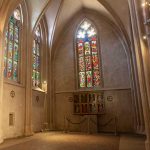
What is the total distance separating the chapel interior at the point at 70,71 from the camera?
434 inches

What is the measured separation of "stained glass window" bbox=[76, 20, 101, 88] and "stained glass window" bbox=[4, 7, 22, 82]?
556cm

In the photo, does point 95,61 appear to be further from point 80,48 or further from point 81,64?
point 80,48

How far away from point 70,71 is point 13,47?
18.0 ft

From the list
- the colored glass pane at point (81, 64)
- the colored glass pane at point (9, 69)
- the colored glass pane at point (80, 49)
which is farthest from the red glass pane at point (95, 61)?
the colored glass pane at point (9, 69)

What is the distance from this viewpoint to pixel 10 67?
1114 cm

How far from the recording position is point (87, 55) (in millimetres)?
15594

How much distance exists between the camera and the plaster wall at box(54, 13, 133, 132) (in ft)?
44.7

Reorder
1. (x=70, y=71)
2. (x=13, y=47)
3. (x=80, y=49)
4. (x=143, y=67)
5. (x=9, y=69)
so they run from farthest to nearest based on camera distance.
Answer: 1. (x=80, y=49)
2. (x=70, y=71)
3. (x=13, y=47)
4. (x=9, y=69)
5. (x=143, y=67)

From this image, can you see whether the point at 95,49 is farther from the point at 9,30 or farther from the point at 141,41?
the point at 141,41

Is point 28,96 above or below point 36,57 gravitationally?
below

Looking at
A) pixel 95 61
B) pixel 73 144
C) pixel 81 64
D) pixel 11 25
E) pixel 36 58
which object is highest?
pixel 11 25

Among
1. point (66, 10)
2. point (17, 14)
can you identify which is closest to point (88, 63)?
point (66, 10)

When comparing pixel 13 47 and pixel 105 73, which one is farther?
pixel 105 73

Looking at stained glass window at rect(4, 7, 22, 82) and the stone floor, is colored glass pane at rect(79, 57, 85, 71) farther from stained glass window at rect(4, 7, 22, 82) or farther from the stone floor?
the stone floor
